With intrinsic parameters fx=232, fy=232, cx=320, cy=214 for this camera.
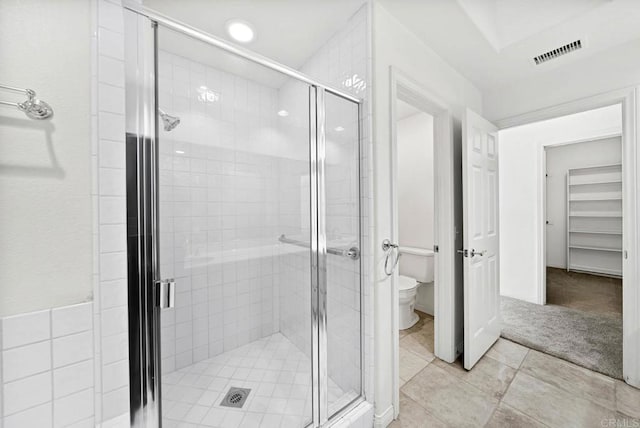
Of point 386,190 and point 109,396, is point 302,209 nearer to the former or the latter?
point 386,190

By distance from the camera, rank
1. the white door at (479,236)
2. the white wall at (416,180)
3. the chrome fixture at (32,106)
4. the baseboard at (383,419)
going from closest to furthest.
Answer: the chrome fixture at (32,106) → the baseboard at (383,419) → the white door at (479,236) → the white wall at (416,180)

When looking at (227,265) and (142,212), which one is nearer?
(142,212)

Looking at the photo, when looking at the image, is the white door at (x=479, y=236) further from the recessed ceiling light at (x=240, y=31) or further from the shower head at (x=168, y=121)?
the shower head at (x=168, y=121)

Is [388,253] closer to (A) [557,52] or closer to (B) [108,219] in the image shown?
(B) [108,219]

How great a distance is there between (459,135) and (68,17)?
2.42 meters

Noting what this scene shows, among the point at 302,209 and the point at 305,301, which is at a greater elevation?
the point at 302,209

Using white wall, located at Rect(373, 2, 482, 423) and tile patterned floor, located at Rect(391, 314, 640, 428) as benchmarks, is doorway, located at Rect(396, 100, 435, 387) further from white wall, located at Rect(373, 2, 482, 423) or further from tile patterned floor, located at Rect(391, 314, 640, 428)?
white wall, located at Rect(373, 2, 482, 423)

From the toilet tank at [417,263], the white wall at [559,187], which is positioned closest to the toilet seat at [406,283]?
the toilet tank at [417,263]

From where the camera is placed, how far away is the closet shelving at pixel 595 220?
12.9 ft

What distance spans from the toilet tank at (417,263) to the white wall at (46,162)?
2.70 meters

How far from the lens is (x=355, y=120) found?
1397 millimetres

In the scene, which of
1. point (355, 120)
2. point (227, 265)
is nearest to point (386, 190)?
point (355, 120)

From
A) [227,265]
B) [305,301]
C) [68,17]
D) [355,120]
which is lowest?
[305,301]

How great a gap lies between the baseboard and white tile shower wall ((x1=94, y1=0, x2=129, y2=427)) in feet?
4.03
